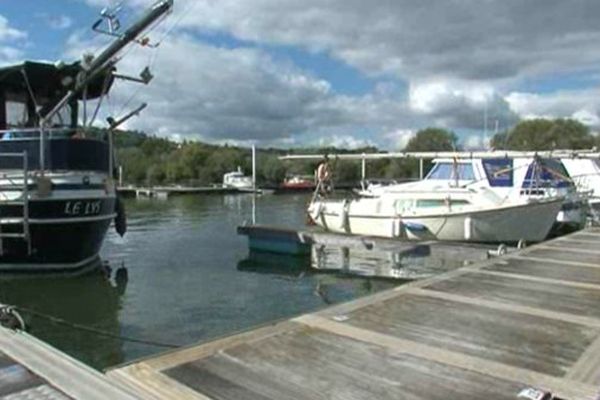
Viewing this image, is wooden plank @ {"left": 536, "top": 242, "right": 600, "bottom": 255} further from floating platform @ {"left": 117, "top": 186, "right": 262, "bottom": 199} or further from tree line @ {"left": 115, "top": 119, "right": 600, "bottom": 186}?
floating platform @ {"left": 117, "top": 186, "right": 262, "bottom": 199}

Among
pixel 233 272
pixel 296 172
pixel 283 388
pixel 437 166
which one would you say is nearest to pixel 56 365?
pixel 283 388

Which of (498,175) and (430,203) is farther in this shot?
(498,175)

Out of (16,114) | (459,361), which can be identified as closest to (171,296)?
(16,114)

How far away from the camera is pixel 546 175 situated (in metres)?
20.9

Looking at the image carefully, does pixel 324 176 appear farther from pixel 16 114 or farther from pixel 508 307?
pixel 508 307

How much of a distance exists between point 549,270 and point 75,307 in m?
8.24

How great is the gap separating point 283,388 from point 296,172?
8862 centimetres

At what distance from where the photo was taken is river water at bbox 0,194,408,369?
9.45 meters

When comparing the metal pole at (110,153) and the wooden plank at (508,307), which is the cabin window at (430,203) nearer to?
the metal pole at (110,153)

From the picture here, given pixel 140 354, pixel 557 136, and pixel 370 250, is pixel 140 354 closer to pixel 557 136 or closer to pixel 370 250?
pixel 370 250

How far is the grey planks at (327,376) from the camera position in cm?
417

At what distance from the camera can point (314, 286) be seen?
1406 centimetres

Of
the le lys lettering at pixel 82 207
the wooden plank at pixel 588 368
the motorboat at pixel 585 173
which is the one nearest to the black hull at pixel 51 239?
the le lys lettering at pixel 82 207

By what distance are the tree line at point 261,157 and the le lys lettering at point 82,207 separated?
52977 mm
